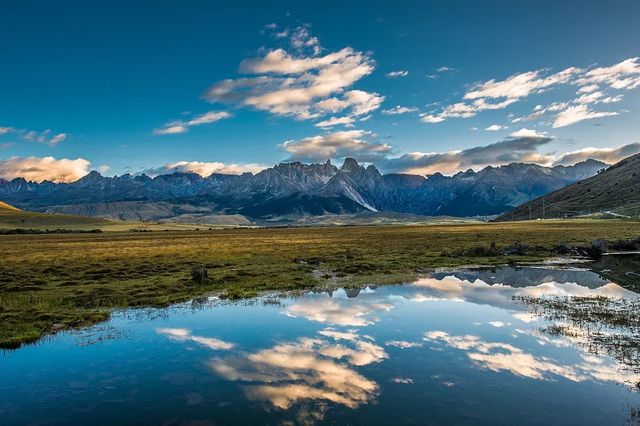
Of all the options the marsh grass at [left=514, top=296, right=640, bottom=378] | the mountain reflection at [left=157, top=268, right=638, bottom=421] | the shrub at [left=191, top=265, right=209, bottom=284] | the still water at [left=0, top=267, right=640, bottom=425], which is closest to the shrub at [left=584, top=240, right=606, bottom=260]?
the mountain reflection at [left=157, top=268, right=638, bottom=421]

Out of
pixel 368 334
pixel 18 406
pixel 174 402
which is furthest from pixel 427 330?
pixel 18 406

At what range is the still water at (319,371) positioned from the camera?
1370 centimetres

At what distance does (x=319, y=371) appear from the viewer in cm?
1747

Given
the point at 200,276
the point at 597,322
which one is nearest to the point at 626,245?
the point at 597,322

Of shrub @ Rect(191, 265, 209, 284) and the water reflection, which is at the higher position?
shrub @ Rect(191, 265, 209, 284)

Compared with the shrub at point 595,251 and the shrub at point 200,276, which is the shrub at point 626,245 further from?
the shrub at point 200,276

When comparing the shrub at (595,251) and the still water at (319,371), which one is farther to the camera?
the shrub at (595,251)

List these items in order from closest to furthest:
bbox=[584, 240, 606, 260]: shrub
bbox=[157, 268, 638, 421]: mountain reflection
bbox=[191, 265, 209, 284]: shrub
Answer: bbox=[157, 268, 638, 421]: mountain reflection
bbox=[191, 265, 209, 284]: shrub
bbox=[584, 240, 606, 260]: shrub

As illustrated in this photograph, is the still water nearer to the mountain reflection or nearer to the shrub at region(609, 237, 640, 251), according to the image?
the mountain reflection

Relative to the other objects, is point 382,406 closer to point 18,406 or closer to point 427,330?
point 427,330

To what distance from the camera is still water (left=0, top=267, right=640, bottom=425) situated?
1370 centimetres

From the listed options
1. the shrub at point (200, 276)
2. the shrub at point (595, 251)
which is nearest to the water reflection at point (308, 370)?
the shrub at point (200, 276)

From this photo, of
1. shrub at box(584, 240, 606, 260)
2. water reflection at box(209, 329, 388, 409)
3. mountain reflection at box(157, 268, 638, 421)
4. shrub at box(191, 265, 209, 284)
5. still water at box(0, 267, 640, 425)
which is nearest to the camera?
still water at box(0, 267, 640, 425)

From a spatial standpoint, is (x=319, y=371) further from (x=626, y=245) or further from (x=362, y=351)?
(x=626, y=245)
